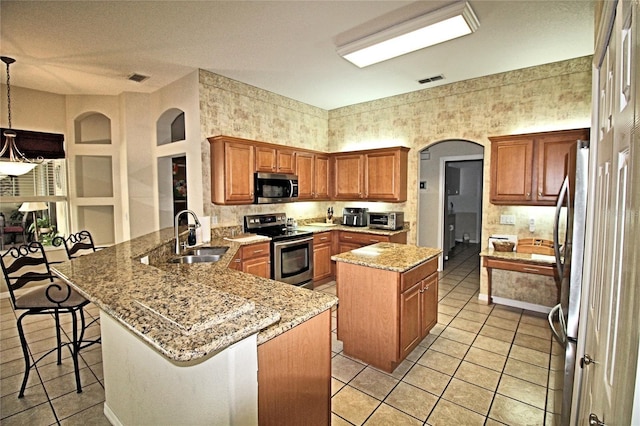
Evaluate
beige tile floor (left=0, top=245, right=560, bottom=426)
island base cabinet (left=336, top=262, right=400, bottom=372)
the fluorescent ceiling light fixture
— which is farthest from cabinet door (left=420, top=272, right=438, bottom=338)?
the fluorescent ceiling light fixture

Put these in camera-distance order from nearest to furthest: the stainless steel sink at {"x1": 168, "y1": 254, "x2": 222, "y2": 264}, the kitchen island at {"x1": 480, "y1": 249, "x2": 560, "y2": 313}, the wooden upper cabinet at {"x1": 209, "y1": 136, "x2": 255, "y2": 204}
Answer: the stainless steel sink at {"x1": 168, "y1": 254, "x2": 222, "y2": 264}, the kitchen island at {"x1": 480, "y1": 249, "x2": 560, "y2": 313}, the wooden upper cabinet at {"x1": 209, "y1": 136, "x2": 255, "y2": 204}

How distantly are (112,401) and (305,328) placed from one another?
1.47 metres

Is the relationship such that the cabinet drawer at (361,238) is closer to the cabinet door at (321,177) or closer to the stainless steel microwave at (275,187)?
the cabinet door at (321,177)

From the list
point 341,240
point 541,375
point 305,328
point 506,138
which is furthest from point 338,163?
point 305,328

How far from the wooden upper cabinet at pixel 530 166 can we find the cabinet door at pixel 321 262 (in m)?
2.63

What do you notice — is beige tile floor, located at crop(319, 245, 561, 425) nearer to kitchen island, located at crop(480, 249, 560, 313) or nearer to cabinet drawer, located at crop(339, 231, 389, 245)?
kitchen island, located at crop(480, 249, 560, 313)

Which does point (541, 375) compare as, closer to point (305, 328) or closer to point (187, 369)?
point (305, 328)

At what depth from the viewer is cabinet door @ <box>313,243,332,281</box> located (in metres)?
5.03

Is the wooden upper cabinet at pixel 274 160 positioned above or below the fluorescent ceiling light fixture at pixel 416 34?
below

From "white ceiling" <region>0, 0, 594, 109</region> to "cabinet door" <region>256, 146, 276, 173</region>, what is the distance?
3.39 ft

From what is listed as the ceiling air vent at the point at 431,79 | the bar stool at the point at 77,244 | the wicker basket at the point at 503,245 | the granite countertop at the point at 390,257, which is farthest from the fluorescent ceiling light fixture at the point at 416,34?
the bar stool at the point at 77,244

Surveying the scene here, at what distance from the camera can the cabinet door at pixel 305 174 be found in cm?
518

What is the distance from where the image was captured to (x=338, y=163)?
575cm

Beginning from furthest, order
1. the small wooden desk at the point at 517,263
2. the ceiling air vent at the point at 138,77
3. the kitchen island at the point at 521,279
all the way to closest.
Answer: the ceiling air vent at the point at 138,77, the kitchen island at the point at 521,279, the small wooden desk at the point at 517,263
